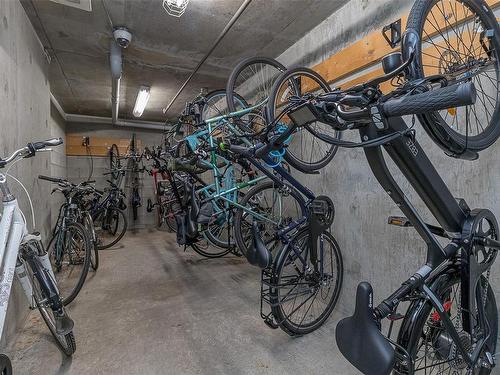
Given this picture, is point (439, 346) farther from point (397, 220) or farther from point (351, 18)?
point (351, 18)

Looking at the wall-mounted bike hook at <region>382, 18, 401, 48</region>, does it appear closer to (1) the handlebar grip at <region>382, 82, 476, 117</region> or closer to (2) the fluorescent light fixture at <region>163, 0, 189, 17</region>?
(1) the handlebar grip at <region>382, 82, 476, 117</region>

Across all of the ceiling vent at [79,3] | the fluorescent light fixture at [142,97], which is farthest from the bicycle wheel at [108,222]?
the ceiling vent at [79,3]

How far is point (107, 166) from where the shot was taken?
21.7ft

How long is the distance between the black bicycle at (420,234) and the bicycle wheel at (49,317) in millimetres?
1586

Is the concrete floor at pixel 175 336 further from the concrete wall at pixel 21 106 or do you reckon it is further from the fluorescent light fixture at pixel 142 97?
the fluorescent light fixture at pixel 142 97

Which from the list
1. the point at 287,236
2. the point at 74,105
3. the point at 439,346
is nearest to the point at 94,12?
the point at 287,236

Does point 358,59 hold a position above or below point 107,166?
above

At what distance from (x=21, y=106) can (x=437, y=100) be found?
278 cm

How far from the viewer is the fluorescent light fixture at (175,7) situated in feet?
7.12

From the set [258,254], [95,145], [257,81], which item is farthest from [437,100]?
[95,145]

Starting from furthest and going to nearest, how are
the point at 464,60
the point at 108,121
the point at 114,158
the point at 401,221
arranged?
1. the point at 114,158
2. the point at 108,121
3. the point at 464,60
4. the point at 401,221

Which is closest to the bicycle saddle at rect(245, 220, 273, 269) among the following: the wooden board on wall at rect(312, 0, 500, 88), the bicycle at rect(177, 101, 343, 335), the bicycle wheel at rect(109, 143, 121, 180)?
the bicycle at rect(177, 101, 343, 335)

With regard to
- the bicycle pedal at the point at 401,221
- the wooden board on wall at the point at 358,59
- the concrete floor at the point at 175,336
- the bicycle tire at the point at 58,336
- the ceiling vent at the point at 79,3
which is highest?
the ceiling vent at the point at 79,3

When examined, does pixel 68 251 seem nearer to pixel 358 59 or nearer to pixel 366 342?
pixel 366 342
